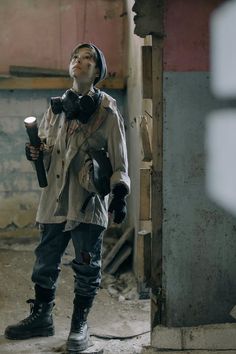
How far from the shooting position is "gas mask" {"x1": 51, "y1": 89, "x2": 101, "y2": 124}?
3.61 metres

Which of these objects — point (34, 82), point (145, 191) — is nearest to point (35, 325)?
point (145, 191)

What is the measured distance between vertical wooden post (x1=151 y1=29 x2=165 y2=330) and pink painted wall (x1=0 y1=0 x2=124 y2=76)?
2.75m

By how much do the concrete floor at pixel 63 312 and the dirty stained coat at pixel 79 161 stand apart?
0.81 meters

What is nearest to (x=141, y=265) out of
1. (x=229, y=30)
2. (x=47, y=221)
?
(x=47, y=221)

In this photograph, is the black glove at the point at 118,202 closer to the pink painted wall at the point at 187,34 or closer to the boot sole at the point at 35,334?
the pink painted wall at the point at 187,34

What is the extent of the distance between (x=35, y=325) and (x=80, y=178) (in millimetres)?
1049

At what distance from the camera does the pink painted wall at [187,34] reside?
349cm

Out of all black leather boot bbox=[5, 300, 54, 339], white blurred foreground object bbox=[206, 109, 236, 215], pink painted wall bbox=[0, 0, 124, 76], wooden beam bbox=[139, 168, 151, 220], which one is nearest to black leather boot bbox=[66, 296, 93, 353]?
black leather boot bbox=[5, 300, 54, 339]

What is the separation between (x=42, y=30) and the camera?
617 cm

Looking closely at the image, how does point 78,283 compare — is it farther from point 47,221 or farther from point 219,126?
point 219,126

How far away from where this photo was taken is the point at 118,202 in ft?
11.9

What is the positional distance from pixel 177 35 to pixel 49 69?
2869 mm

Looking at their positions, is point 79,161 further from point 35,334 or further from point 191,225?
point 35,334

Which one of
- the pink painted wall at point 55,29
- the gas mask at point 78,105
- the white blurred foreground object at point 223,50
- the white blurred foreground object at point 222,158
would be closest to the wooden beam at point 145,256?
the white blurred foreground object at point 222,158
